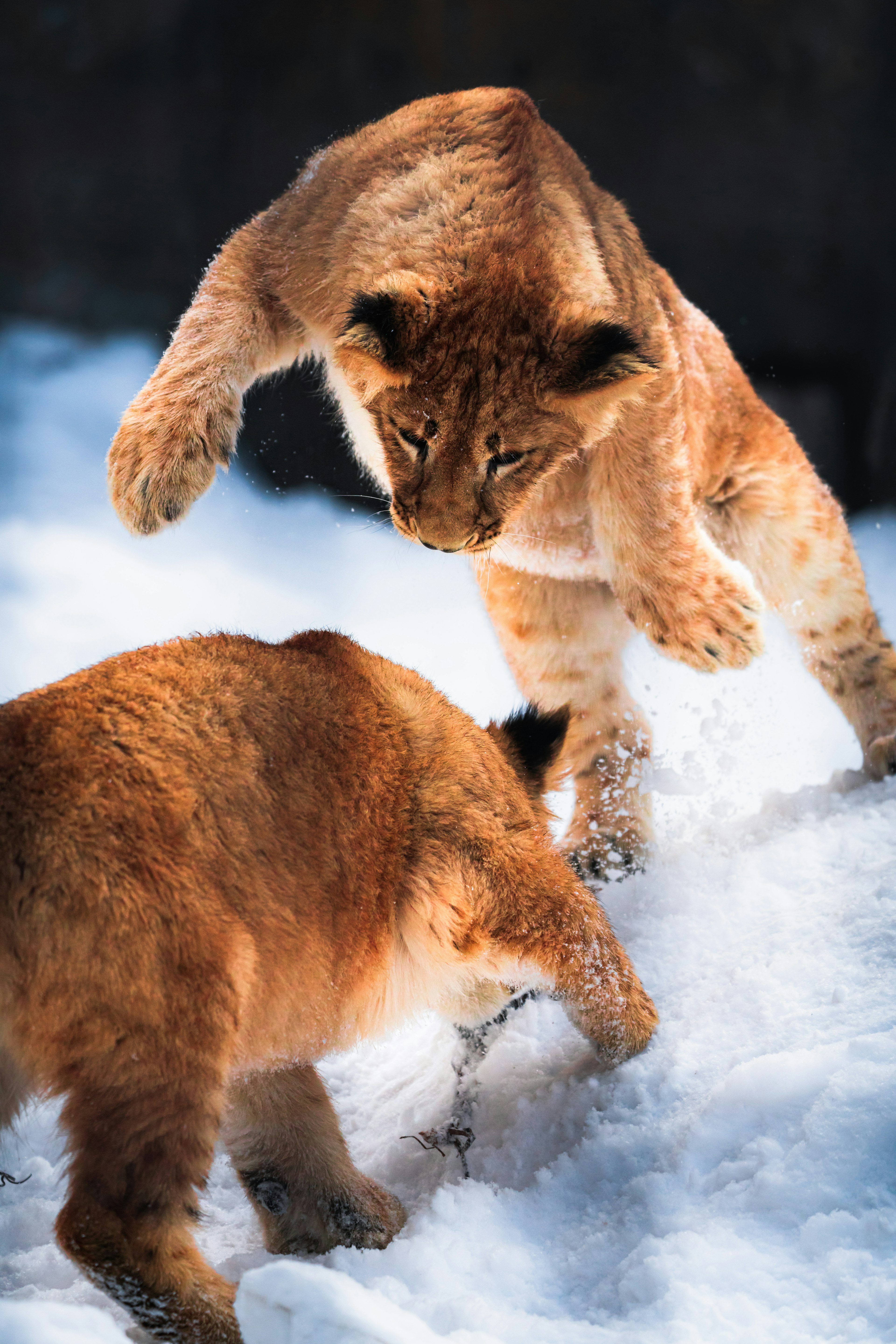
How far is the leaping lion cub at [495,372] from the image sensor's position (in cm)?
89

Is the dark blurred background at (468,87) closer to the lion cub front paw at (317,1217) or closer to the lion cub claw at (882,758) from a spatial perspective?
the lion cub claw at (882,758)

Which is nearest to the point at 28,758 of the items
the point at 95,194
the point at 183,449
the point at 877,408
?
the point at 183,449

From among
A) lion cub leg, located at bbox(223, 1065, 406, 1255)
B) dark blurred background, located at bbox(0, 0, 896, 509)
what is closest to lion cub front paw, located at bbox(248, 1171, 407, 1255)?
lion cub leg, located at bbox(223, 1065, 406, 1255)

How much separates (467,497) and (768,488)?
0.61 metres

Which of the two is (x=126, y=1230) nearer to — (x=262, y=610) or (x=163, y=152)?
(x=262, y=610)

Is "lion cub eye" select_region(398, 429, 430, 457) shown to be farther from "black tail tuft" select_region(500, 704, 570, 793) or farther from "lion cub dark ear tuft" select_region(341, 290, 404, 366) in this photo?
"black tail tuft" select_region(500, 704, 570, 793)

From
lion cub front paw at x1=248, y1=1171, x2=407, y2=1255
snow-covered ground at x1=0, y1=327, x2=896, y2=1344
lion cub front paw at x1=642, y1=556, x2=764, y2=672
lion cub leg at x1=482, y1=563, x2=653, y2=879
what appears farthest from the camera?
lion cub leg at x1=482, y1=563, x2=653, y2=879

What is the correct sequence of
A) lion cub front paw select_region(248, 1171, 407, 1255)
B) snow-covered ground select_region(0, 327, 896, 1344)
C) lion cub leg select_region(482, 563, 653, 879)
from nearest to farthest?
snow-covered ground select_region(0, 327, 896, 1344), lion cub front paw select_region(248, 1171, 407, 1255), lion cub leg select_region(482, 563, 653, 879)

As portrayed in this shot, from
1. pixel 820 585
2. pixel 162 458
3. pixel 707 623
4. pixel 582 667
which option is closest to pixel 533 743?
pixel 707 623

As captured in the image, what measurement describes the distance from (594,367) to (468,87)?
0.36 meters

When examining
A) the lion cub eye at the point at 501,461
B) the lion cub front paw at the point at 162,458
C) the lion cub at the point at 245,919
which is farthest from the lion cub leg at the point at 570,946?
the lion cub front paw at the point at 162,458

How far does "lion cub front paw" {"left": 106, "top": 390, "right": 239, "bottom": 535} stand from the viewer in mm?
923

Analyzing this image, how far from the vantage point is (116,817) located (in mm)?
565

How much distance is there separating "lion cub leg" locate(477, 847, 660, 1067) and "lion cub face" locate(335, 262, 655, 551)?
0.92 feet
